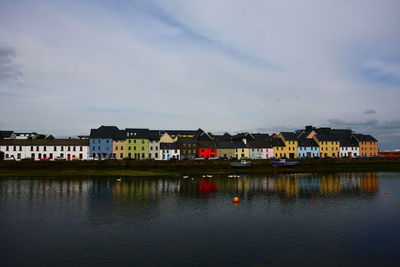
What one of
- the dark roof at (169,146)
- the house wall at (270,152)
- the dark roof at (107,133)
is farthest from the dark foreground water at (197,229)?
the house wall at (270,152)

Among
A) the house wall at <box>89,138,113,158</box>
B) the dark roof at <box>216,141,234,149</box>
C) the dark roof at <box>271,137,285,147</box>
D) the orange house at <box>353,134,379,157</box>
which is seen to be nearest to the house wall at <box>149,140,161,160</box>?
the house wall at <box>89,138,113,158</box>

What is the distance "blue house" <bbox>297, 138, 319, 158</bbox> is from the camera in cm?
15300

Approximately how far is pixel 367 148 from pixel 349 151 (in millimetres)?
11266

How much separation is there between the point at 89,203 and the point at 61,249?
2057cm

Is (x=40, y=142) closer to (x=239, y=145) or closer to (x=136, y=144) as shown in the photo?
(x=136, y=144)

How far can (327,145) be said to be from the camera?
156m

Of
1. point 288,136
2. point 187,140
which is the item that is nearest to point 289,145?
point 288,136

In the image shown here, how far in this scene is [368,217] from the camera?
39625mm

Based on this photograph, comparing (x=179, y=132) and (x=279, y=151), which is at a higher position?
(x=179, y=132)

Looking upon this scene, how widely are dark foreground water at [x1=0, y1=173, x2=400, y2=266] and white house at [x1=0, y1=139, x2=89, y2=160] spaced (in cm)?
6614

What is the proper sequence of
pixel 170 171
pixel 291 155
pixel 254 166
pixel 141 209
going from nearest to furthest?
pixel 141 209 < pixel 170 171 < pixel 254 166 < pixel 291 155

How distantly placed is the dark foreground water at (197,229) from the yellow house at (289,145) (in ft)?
305

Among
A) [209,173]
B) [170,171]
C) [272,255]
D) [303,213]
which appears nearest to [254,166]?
[209,173]

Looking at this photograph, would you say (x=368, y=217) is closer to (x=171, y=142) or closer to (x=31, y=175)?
(x=31, y=175)
